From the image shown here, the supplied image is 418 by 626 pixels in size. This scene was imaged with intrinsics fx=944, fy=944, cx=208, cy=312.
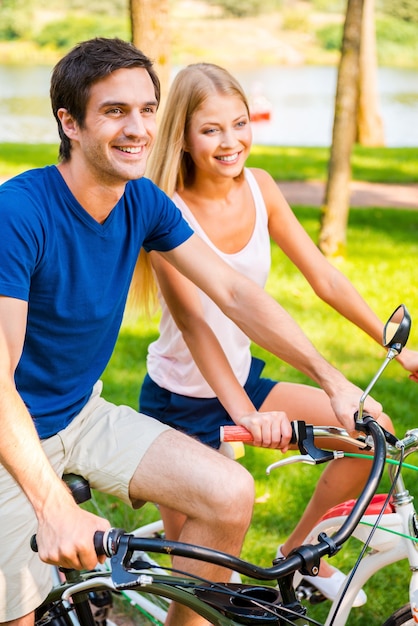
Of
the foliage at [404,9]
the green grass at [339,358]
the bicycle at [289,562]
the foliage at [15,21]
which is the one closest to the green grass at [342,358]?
the green grass at [339,358]

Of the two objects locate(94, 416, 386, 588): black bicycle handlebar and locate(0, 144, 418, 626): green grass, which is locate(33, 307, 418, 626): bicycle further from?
locate(0, 144, 418, 626): green grass

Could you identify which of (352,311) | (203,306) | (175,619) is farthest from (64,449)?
(352,311)

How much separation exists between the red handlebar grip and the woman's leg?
69 centimetres

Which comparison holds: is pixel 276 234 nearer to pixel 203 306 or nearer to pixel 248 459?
pixel 203 306

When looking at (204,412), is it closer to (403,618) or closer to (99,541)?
(403,618)

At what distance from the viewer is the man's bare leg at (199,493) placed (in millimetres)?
2389

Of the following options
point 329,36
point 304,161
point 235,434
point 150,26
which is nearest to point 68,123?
point 235,434

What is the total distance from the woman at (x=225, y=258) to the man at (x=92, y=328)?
454mm

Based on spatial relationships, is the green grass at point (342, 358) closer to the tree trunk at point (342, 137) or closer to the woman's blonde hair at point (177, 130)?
the tree trunk at point (342, 137)

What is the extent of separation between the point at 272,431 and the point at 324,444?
68 centimetres

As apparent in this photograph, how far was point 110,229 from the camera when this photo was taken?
Answer: 262cm

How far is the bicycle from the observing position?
73.3 inches

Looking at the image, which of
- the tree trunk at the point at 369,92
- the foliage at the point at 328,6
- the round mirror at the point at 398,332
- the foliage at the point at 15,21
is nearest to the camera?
the round mirror at the point at 398,332

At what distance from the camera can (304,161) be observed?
50.5 feet
